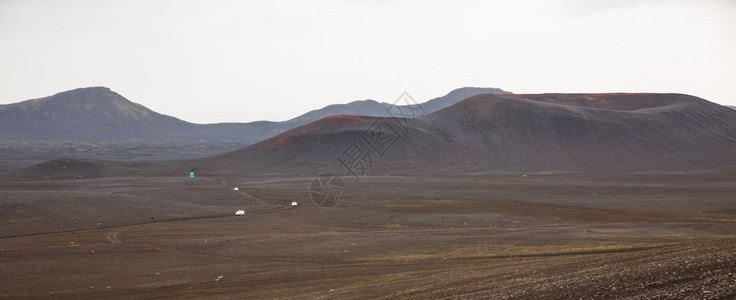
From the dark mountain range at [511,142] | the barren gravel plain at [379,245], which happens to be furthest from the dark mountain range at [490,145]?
the barren gravel plain at [379,245]

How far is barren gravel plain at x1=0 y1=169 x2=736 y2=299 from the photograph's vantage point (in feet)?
44.2

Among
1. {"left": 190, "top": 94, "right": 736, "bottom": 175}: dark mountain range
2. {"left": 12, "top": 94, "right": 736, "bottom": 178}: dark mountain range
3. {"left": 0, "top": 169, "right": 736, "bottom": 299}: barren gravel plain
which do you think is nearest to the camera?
{"left": 0, "top": 169, "right": 736, "bottom": 299}: barren gravel plain

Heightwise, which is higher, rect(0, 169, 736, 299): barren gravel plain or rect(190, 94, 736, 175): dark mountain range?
rect(190, 94, 736, 175): dark mountain range

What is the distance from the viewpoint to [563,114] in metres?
121

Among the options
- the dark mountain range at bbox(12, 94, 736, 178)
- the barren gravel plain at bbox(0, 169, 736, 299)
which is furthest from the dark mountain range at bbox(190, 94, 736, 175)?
the barren gravel plain at bbox(0, 169, 736, 299)

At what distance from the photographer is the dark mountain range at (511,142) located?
9738 centimetres

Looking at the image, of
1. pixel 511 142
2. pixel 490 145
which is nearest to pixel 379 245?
pixel 490 145

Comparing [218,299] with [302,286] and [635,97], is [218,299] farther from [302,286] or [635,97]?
[635,97]

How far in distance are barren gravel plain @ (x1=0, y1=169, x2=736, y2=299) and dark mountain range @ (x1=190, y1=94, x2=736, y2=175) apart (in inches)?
1585

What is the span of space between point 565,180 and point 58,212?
200 ft

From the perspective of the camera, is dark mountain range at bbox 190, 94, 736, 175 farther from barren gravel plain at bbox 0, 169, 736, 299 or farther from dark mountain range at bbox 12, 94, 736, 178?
barren gravel plain at bbox 0, 169, 736, 299

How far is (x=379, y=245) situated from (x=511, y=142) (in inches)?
3607

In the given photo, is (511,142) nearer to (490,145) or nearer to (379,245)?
(490,145)

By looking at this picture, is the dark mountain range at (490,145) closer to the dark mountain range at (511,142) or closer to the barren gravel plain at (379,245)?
the dark mountain range at (511,142)
